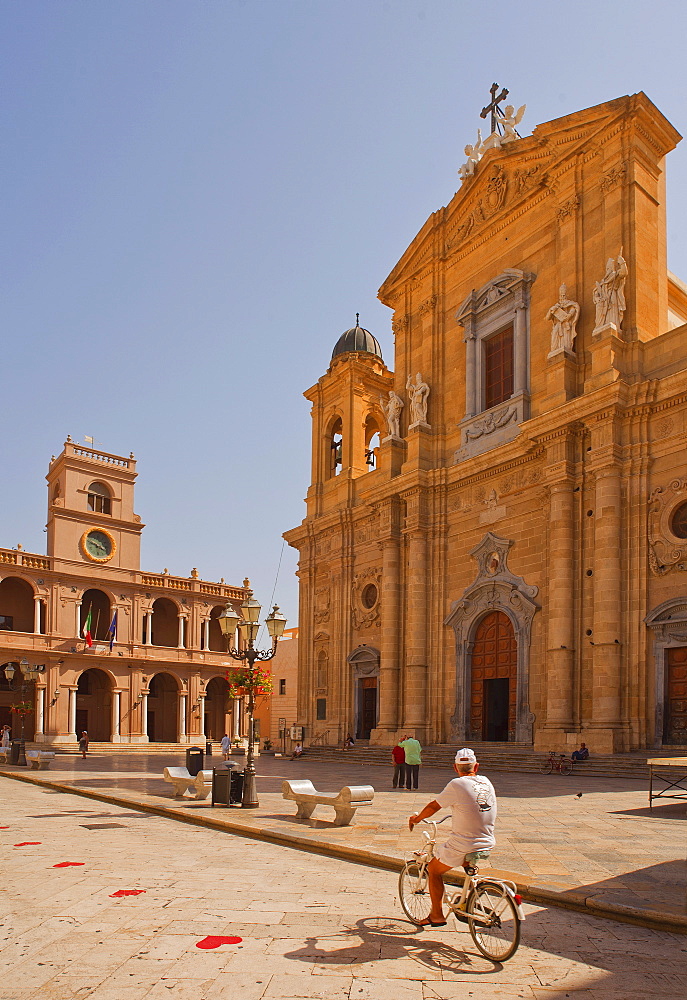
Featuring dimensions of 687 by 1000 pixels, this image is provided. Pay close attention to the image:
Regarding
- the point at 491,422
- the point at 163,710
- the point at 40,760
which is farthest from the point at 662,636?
the point at 163,710

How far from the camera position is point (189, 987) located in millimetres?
5621

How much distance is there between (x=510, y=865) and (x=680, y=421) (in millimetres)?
15619

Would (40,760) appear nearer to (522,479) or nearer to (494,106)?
(522,479)

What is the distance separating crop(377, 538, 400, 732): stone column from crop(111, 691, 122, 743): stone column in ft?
78.0

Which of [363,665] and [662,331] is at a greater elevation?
[662,331]

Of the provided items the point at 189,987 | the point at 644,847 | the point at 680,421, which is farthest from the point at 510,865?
the point at 680,421

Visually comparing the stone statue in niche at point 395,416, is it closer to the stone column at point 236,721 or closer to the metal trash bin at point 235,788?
the metal trash bin at point 235,788

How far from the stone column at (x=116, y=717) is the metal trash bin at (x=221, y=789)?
35.8 metres

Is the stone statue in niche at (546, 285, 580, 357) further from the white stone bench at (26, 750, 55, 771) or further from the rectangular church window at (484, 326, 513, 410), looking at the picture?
the white stone bench at (26, 750, 55, 771)

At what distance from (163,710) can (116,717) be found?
532cm

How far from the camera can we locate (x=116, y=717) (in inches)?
1961

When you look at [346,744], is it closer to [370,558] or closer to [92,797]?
[370,558]

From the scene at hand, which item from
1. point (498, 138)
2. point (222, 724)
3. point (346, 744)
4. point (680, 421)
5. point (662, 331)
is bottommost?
point (222, 724)

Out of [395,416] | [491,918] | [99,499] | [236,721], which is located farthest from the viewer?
[236,721]
